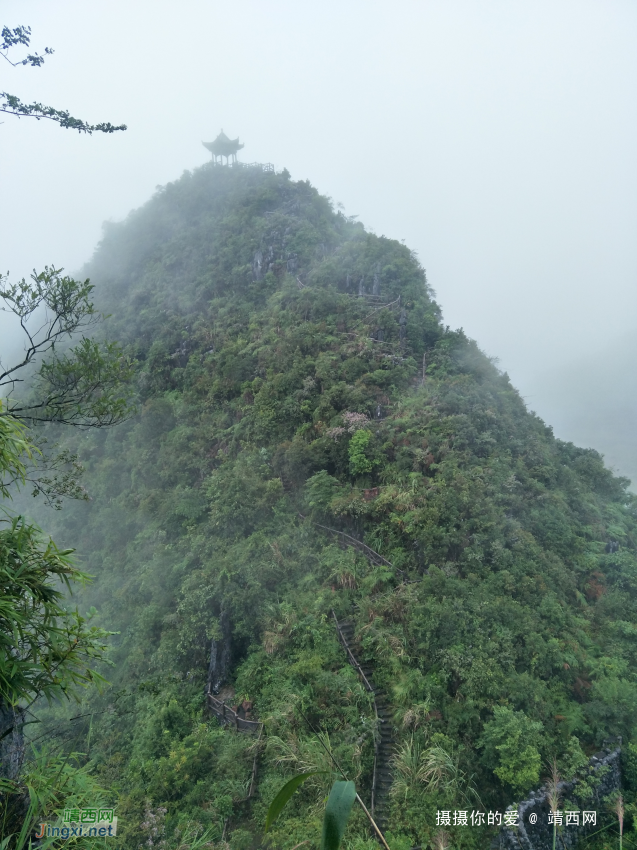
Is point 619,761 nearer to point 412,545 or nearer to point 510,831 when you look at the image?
point 510,831

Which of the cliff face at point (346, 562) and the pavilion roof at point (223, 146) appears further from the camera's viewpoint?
the pavilion roof at point (223, 146)

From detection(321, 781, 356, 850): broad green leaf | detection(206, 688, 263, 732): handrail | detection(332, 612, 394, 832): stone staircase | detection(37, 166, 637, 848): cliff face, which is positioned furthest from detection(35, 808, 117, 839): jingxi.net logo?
detection(206, 688, 263, 732): handrail

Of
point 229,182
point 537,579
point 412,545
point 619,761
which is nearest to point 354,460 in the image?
point 412,545

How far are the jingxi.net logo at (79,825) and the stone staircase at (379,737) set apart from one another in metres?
5.18

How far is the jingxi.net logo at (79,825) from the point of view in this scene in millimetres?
2777

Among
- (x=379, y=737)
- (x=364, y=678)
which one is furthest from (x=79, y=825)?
(x=364, y=678)

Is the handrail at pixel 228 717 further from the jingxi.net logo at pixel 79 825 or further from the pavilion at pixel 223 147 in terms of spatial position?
the pavilion at pixel 223 147

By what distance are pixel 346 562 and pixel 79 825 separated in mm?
8164

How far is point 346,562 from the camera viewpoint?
35.2 feet

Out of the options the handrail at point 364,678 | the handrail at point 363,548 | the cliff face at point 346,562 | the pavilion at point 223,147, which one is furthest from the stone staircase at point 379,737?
the pavilion at point 223,147

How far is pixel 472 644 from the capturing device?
8109 millimetres

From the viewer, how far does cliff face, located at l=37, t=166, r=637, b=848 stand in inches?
285

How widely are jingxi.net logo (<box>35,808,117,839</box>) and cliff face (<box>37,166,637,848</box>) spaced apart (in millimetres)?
1243

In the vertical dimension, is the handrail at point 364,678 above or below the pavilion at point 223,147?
below
